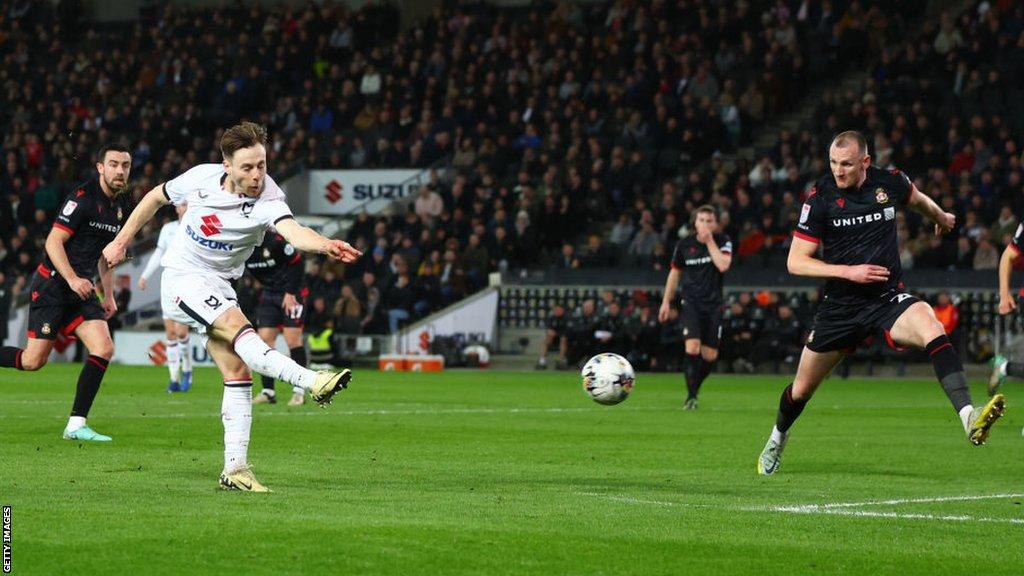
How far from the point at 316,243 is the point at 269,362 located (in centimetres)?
95

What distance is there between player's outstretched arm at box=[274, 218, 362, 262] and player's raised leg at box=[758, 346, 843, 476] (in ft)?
12.7

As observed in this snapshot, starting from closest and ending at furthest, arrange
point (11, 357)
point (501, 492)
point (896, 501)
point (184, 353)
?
point (896, 501), point (501, 492), point (11, 357), point (184, 353)

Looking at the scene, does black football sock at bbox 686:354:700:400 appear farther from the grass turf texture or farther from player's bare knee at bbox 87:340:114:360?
player's bare knee at bbox 87:340:114:360

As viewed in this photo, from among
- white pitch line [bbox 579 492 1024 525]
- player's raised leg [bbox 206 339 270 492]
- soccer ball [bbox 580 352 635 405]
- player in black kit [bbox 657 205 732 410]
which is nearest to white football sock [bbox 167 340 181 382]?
player in black kit [bbox 657 205 732 410]

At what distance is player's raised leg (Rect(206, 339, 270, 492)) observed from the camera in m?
9.85

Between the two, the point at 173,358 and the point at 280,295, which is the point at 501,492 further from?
the point at 173,358

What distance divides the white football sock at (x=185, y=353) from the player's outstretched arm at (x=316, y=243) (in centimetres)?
1330

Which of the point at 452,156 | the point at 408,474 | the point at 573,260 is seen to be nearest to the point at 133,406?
the point at 408,474

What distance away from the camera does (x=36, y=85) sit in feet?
158

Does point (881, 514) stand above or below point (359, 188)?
below

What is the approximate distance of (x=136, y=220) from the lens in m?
11.3

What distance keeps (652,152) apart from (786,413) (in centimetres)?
2458

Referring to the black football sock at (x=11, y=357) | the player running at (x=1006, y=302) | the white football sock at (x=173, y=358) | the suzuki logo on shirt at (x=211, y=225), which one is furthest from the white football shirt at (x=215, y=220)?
the white football sock at (x=173, y=358)

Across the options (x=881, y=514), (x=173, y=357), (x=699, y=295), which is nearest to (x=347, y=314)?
(x=173, y=357)
